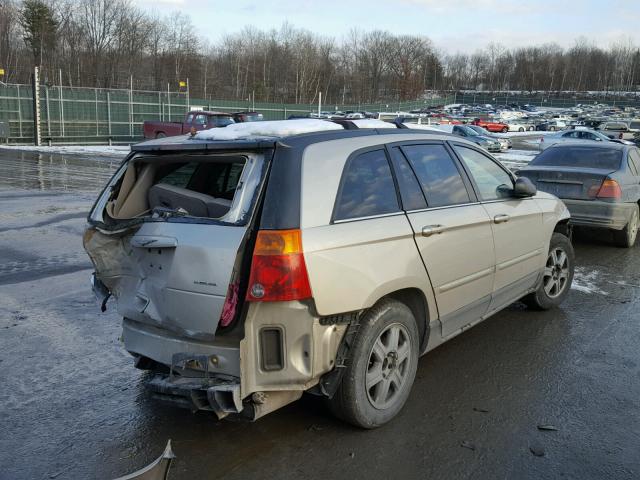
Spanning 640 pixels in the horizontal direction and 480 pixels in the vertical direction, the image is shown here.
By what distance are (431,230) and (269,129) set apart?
3.99 ft

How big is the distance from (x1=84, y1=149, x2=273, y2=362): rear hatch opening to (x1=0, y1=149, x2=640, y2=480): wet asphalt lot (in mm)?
566

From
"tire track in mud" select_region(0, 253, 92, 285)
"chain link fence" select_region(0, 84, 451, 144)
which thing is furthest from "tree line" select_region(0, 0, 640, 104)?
"tire track in mud" select_region(0, 253, 92, 285)

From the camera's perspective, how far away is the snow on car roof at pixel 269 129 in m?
3.44

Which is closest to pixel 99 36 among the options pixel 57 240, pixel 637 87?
pixel 57 240

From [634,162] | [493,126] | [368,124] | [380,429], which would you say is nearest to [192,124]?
[634,162]

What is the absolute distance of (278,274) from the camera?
9.72 feet

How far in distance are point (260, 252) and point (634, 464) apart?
2.35m

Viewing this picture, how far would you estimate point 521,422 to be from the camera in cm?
367

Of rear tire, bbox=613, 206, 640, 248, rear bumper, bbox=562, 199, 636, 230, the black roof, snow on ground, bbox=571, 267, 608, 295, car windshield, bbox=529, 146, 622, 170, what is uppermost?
the black roof

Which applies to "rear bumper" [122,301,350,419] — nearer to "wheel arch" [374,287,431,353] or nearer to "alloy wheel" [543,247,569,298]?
"wheel arch" [374,287,431,353]

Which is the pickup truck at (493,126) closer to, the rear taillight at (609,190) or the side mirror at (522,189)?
the rear taillight at (609,190)

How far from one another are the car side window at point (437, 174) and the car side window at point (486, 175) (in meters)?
0.23

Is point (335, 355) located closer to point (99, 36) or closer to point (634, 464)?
point (634, 464)

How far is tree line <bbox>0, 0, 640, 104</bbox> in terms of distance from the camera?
219 feet
